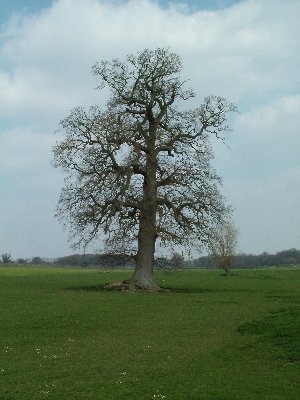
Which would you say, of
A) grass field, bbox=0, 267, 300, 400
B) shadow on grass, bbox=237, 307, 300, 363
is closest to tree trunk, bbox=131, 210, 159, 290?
grass field, bbox=0, 267, 300, 400

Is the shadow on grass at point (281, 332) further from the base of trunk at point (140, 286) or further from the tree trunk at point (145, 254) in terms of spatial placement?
the tree trunk at point (145, 254)

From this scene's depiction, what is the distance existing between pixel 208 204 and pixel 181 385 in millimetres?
29719

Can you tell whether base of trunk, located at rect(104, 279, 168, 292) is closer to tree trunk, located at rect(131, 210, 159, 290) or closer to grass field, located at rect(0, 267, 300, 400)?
tree trunk, located at rect(131, 210, 159, 290)

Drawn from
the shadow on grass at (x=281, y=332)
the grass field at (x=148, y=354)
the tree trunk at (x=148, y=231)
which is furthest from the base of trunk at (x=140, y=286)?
the shadow on grass at (x=281, y=332)

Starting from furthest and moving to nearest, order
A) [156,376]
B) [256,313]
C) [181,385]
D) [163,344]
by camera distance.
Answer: [256,313], [163,344], [156,376], [181,385]

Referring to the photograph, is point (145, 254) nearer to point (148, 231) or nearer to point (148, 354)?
point (148, 231)

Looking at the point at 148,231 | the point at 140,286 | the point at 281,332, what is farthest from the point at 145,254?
the point at 281,332

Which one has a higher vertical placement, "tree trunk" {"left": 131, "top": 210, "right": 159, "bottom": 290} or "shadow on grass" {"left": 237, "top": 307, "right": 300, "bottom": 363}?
"tree trunk" {"left": 131, "top": 210, "right": 159, "bottom": 290}

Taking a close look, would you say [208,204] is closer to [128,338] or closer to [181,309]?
[181,309]

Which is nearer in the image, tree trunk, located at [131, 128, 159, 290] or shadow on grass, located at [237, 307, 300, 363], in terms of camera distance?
shadow on grass, located at [237, 307, 300, 363]

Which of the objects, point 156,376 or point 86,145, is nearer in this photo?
point 156,376

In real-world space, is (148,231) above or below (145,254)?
above

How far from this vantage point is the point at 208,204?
4088 cm

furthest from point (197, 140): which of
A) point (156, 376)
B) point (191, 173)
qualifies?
point (156, 376)
